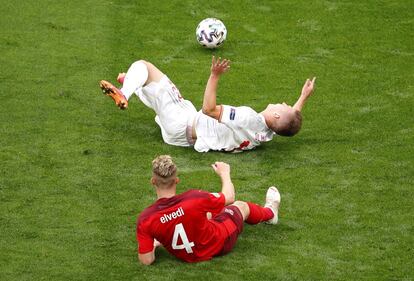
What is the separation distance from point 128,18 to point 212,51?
1748mm

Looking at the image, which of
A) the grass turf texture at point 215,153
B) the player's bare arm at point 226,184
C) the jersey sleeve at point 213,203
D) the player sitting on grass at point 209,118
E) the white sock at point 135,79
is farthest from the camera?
the white sock at point 135,79

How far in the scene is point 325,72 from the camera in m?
13.9

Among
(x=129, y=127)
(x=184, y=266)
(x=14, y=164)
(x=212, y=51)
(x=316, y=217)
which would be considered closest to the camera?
(x=184, y=266)

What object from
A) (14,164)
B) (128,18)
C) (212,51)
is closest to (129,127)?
(14,164)

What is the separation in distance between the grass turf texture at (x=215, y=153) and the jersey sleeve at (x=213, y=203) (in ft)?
1.54

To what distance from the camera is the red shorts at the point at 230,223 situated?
9084 millimetres

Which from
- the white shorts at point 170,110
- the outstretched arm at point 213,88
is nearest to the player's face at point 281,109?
the outstretched arm at point 213,88

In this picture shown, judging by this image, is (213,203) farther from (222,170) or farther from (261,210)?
(261,210)

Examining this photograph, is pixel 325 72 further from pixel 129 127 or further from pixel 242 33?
pixel 129 127

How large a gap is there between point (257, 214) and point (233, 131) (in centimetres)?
200

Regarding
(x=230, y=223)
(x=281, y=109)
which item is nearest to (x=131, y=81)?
(x=281, y=109)

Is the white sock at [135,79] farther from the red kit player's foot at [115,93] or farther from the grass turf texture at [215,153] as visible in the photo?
the grass turf texture at [215,153]

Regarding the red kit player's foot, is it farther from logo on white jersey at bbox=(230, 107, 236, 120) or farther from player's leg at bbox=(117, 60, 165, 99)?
logo on white jersey at bbox=(230, 107, 236, 120)

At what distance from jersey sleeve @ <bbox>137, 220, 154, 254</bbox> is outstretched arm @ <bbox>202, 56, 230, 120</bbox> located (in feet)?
8.63
